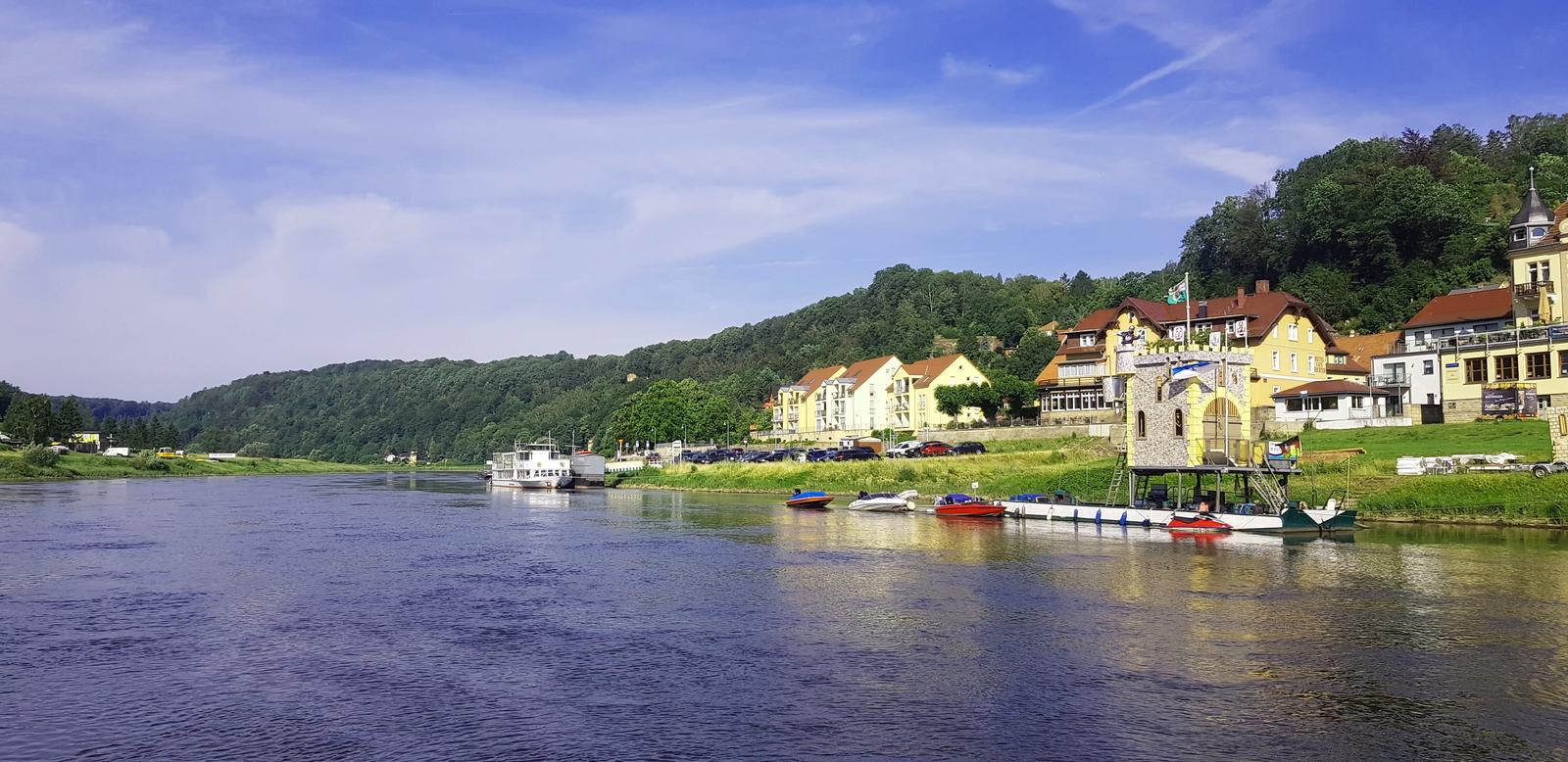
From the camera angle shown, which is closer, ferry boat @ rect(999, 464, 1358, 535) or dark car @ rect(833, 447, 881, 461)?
ferry boat @ rect(999, 464, 1358, 535)

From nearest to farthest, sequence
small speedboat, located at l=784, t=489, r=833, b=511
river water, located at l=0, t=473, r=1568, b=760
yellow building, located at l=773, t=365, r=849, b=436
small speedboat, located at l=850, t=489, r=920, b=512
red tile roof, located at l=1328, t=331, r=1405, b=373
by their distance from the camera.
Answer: river water, located at l=0, t=473, r=1568, b=760 < small speedboat, located at l=850, t=489, r=920, b=512 < small speedboat, located at l=784, t=489, r=833, b=511 < red tile roof, located at l=1328, t=331, r=1405, b=373 < yellow building, located at l=773, t=365, r=849, b=436

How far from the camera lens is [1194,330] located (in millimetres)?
85062

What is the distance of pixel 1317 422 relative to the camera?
79875 mm

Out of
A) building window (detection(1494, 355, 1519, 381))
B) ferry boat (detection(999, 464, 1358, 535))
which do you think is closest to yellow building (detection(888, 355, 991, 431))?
building window (detection(1494, 355, 1519, 381))

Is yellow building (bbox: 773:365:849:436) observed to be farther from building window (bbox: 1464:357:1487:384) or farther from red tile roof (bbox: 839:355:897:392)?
building window (bbox: 1464:357:1487:384)

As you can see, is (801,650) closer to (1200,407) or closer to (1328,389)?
(1200,407)

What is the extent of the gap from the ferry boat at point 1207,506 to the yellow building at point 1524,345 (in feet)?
65.4

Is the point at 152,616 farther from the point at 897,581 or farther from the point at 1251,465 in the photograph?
the point at 1251,465

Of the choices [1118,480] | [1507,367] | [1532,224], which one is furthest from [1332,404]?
[1118,480]

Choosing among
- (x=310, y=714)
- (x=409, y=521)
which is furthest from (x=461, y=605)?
(x=409, y=521)

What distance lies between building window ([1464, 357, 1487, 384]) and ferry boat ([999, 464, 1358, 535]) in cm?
2056

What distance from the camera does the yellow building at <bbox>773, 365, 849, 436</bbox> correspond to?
516 ft

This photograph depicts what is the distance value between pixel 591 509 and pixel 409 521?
15518 mm

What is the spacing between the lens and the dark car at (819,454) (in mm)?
105262
